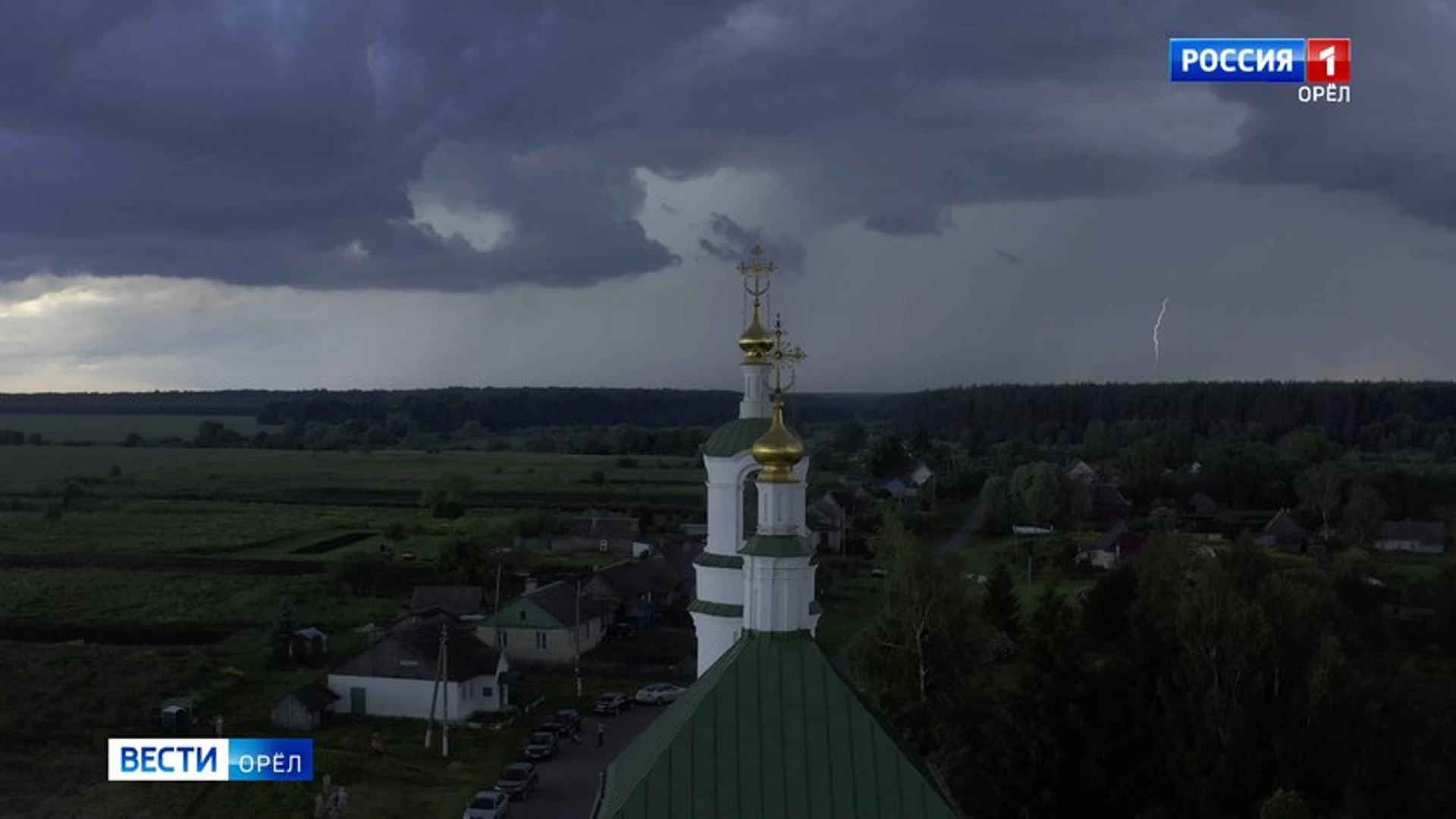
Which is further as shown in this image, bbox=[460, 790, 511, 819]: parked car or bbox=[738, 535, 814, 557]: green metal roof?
bbox=[460, 790, 511, 819]: parked car

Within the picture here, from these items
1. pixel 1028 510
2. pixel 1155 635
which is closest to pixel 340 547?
pixel 1028 510

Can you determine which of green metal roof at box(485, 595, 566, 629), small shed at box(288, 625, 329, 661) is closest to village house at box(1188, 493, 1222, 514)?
green metal roof at box(485, 595, 566, 629)

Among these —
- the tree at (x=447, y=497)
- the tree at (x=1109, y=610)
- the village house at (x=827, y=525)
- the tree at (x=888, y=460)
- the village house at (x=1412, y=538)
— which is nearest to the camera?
the tree at (x=1109, y=610)

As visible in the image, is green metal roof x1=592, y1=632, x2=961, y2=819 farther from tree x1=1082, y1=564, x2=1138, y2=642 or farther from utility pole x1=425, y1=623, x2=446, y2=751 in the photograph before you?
tree x1=1082, y1=564, x2=1138, y2=642

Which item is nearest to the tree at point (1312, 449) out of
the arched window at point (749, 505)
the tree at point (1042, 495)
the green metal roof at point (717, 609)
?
the tree at point (1042, 495)

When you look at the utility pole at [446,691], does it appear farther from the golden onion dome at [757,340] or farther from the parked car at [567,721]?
the golden onion dome at [757,340]

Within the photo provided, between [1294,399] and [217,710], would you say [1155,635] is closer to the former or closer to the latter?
[217,710]
